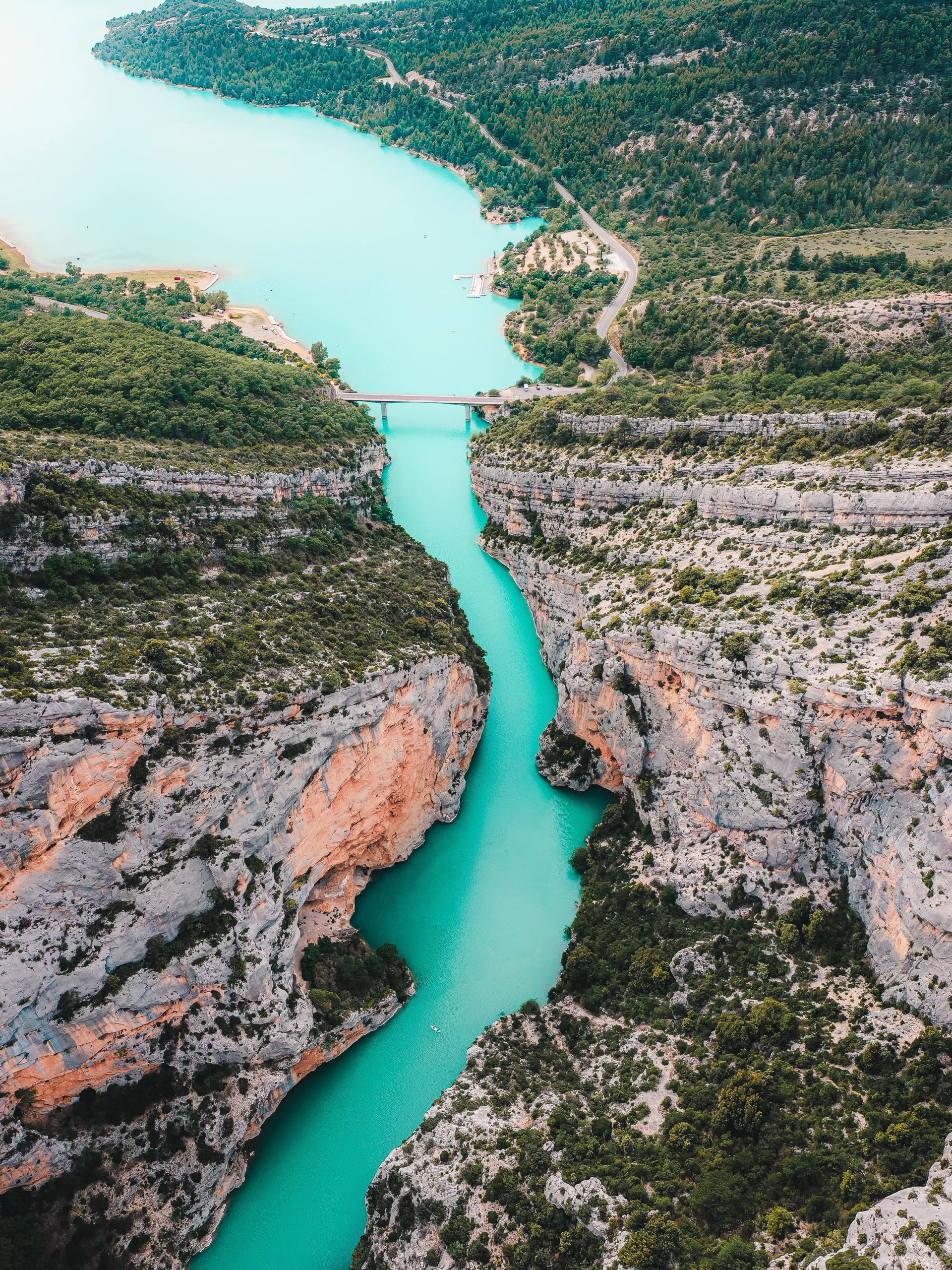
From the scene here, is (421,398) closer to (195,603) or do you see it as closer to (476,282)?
(476,282)

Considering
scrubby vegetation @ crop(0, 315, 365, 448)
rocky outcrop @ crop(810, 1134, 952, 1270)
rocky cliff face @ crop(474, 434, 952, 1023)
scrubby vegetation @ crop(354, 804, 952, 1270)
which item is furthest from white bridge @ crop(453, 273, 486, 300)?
rocky outcrop @ crop(810, 1134, 952, 1270)

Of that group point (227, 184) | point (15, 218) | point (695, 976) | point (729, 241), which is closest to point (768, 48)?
point (729, 241)

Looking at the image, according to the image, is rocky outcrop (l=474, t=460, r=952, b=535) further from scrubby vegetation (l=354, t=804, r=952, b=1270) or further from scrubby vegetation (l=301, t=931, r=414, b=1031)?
scrubby vegetation (l=301, t=931, r=414, b=1031)

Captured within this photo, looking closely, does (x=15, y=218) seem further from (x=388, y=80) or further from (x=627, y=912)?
(x=627, y=912)

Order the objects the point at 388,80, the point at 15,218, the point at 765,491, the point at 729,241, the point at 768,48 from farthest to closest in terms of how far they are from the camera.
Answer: the point at 388,80 → the point at 15,218 → the point at 768,48 → the point at 729,241 → the point at 765,491

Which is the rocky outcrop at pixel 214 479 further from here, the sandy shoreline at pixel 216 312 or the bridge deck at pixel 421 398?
the sandy shoreline at pixel 216 312

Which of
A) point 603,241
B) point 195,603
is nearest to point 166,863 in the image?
point 195,603

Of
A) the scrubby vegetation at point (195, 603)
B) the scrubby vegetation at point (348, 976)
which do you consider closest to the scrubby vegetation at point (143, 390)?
the scrubby vegetation at point (195, 603)
